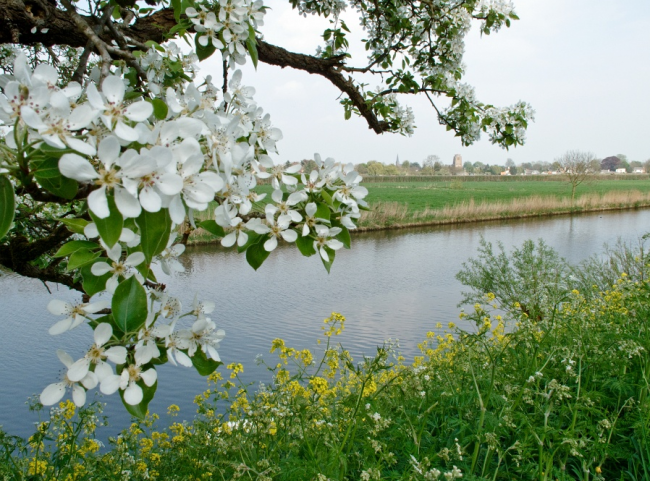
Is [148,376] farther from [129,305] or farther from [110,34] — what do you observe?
[110,34]

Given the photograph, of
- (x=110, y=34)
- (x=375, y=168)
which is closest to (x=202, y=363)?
(x=110, y=34)

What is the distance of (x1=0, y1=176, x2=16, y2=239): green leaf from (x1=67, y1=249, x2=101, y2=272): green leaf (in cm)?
17

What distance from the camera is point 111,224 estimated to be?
746 millimetres

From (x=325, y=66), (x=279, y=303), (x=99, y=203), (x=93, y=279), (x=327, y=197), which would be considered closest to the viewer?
(x=99, y=203)

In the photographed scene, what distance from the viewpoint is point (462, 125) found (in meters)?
3.96

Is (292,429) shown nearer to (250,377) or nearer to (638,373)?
(638,373)

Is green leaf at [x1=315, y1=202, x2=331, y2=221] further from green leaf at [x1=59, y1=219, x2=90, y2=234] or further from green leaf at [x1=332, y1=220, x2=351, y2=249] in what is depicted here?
green leaf at [x1=59, y1=219, x2=90, y2=234]

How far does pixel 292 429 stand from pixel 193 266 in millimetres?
12111

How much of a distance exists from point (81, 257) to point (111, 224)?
22 cm

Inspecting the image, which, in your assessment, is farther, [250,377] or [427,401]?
[250,377]

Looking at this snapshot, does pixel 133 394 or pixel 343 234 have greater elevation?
pixel 343 234

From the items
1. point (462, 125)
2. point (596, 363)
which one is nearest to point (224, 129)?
point (596, 363)

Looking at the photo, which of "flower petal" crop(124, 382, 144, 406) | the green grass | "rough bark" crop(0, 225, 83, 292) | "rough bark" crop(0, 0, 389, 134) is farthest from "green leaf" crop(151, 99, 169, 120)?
the green grass

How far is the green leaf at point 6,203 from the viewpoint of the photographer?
2.36ft
